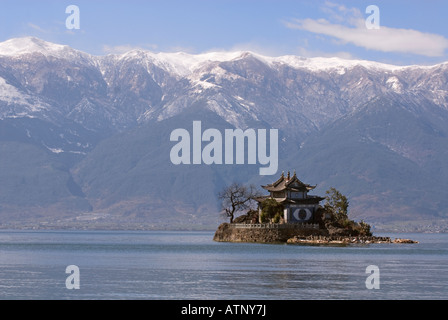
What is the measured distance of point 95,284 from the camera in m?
109

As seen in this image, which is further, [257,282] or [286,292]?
[257,282]
